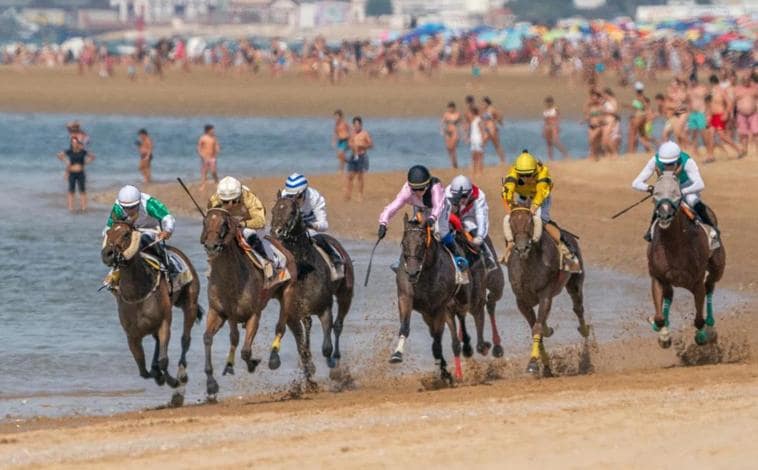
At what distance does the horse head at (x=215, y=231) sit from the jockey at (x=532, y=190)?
305cm

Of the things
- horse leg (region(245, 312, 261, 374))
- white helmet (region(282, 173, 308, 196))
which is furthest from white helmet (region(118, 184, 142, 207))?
white helmet (region(282, 173, 308, 196))

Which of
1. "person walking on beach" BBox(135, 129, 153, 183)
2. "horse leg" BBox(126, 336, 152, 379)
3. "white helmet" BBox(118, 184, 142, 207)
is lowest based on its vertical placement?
"person walking on beach" BBox(135, 129, 153, 183)

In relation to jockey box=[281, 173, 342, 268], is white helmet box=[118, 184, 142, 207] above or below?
above

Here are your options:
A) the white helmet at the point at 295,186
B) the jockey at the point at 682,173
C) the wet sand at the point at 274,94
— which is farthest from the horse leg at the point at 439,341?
the wet sand at the point at 274,94

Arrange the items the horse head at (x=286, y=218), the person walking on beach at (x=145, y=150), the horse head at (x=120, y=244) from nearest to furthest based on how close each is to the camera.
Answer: the horse head at (x=120, y=244), the horse head at (x=286, y=218), the person walking on beach at (x=145, y=150)

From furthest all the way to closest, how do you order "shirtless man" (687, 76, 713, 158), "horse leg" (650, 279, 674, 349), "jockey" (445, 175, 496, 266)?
"shirtless man" (687, 76, 713, 158) → "jockey" (445, 175, 496, 266) → "horse leg" (650, 279, 674, 349)

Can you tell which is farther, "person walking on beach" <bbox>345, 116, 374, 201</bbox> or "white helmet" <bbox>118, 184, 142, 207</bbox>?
"person walking on beach" <bbox>345, 116, 374, 201</bbox>

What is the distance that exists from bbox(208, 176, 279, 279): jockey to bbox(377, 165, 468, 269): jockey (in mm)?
1114

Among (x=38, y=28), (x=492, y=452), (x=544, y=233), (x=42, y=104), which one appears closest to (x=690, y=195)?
(x=544, y=233)

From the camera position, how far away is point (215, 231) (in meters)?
15.6

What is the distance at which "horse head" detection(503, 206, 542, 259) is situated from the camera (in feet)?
55.0

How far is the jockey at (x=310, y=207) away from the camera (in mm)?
17406

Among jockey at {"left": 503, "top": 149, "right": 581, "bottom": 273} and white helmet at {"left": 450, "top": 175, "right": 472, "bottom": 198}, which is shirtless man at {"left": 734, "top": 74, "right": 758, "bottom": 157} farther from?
jockey at {"left": 503, "top": 149, "right": 581, "bottom": 273}

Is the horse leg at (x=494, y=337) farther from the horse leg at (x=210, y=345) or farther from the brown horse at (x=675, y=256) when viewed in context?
the horse leg at (x=210, y=345)
